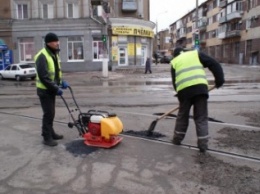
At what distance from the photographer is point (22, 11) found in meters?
34.5

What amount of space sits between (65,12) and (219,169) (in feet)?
102

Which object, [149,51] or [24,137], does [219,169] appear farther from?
[149,51]

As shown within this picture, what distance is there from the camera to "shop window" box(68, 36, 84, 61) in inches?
1332

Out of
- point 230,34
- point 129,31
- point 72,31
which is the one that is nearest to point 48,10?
point 72,31

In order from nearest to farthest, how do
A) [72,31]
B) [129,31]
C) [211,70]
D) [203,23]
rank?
[211,70] < [72,31] < [129,31] < [203,23]

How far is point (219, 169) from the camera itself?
190 inches

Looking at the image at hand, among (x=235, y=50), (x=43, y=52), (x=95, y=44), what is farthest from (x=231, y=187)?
(x=235, y=50)

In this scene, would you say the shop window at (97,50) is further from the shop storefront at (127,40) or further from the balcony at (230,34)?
the balcony at (230,34)

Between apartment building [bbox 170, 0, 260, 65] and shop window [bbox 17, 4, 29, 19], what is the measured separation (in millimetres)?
21746

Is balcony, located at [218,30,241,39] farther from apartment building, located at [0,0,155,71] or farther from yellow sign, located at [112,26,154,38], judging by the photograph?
apartment building, located at [0,0,155,71]

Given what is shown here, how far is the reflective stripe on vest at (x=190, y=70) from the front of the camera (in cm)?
563

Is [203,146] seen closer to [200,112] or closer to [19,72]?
[200,112]

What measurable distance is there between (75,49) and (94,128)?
1144 inches

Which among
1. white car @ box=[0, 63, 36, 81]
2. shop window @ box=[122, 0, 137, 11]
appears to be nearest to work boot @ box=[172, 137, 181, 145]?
white car @ box=[0, 63, 36, 81]
